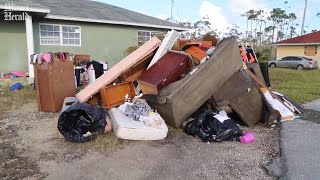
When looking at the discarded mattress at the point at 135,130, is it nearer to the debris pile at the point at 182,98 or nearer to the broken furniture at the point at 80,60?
the debris pile at the point at 182,98

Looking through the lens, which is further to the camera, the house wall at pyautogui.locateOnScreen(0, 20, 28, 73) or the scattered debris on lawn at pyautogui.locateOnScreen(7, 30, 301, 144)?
the house wall at pyautogui.locateOnScreen(0, 20, 28, 73)

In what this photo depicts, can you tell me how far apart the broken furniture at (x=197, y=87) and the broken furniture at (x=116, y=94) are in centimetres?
83

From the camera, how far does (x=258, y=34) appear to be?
4822 centimetres

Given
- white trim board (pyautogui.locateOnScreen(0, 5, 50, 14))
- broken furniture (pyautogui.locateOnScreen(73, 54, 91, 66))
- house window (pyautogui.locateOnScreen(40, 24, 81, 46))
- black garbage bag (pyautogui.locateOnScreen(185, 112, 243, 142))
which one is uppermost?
white trim board (pyautogui.locateOnScreen(0, 5, 50, 14))

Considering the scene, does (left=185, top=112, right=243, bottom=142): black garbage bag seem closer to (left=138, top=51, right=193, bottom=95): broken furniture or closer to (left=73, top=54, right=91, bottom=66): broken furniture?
(left=138, top=51, right=193, bottom=95): broken furniture

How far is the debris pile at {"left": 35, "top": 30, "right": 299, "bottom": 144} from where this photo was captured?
189 inches

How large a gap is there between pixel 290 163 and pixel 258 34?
157ft

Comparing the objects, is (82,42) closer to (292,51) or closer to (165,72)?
(165,72)

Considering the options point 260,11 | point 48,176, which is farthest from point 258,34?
point 48,176

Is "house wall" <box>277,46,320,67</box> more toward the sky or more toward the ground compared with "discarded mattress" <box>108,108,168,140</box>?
more toward the sky

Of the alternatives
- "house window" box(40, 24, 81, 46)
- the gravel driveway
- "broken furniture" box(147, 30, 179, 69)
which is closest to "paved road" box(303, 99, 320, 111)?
the gravel driveway

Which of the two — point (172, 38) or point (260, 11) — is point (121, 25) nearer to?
point (172, 38)

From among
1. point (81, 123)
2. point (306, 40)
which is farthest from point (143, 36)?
point (306, 40)

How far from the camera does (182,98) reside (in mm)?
5188
